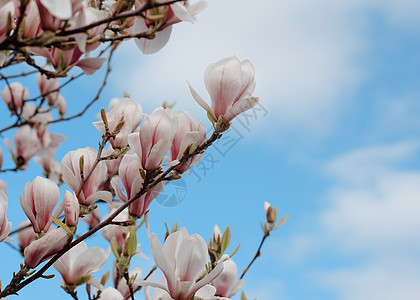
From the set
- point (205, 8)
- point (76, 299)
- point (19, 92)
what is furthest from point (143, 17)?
point (19, 92)

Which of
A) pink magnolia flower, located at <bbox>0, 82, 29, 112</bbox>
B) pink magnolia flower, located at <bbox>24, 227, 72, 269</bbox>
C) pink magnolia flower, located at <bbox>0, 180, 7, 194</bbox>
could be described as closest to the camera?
pink magnolia flower, located at <bbox>24, 227, 72, 269</bbox>

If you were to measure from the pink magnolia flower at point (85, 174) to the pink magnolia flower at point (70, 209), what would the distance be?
87 millimetres

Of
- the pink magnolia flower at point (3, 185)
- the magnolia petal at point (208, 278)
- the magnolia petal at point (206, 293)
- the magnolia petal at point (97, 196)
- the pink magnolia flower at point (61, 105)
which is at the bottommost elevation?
the magnolia petal at point (208, 278)

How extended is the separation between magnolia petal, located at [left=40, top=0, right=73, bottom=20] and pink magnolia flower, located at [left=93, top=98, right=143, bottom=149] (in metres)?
0.49

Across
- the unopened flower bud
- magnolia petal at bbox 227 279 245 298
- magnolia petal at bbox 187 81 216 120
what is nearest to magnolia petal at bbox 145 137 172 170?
magnolia petal at bbox 187 81 216 120

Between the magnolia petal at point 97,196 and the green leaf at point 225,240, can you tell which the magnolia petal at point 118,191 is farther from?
the green leaf at point 225,240

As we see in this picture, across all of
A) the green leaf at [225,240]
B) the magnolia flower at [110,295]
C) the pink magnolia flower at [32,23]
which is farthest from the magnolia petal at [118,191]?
the pink magnolia flower at [32,23]

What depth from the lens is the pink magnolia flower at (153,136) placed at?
4.20 ft

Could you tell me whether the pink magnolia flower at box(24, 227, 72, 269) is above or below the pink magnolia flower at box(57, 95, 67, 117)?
below

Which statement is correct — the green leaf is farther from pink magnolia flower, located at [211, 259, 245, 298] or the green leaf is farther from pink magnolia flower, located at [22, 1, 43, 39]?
pink magnolia flower, located at [22, 1, 43, 39]

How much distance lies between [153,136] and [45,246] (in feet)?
1.34

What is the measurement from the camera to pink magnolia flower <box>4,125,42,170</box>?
3.28 meters

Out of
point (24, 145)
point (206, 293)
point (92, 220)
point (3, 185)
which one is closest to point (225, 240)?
point (206, 293)

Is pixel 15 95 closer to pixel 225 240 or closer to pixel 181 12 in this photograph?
pixel 225 240
